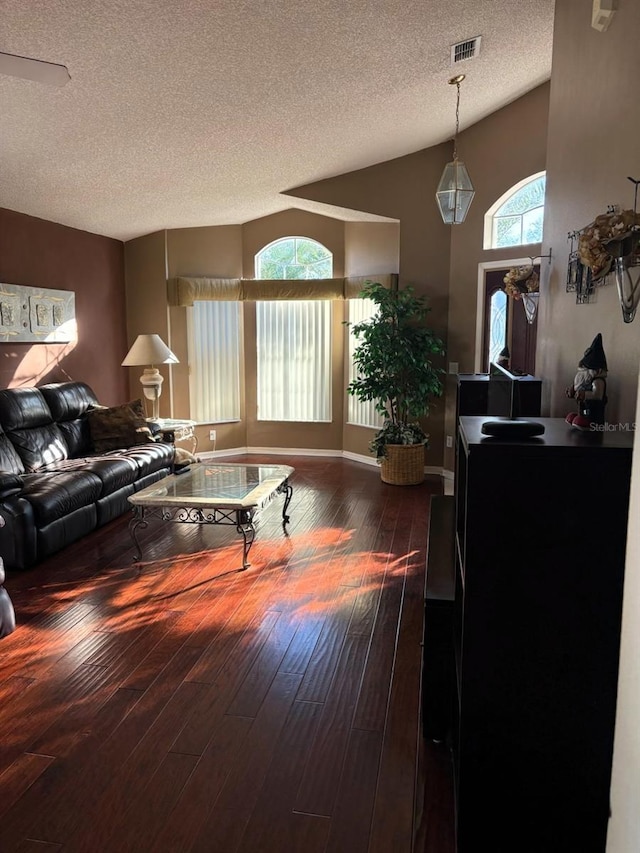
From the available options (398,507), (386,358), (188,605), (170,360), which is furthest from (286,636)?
(170,360)

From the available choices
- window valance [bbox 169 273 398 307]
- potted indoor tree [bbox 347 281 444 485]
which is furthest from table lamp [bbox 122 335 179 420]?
potted indoor tree [bbox 347 281 444 485]

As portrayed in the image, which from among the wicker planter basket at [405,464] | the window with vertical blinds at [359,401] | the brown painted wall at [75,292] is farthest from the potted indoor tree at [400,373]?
the brown painted wall at [75,292]

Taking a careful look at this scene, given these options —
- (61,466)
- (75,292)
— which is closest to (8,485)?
(61,466)

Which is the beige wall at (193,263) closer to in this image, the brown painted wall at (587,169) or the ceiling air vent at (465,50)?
the ceiling air vent at (465,50)

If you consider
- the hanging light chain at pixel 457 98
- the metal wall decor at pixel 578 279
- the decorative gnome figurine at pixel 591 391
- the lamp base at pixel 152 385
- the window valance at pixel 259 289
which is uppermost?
the hanging light chain at pixel 457 98

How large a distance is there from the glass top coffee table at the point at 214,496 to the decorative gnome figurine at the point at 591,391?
7.84ft

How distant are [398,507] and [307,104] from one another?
10.5 ft

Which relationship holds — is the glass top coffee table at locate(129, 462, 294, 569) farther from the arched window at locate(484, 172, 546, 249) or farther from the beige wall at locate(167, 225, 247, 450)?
the arched window at locate(484, 172, 546, 249)

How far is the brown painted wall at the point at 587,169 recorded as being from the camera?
2.06 m

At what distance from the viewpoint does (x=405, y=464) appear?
6.10 metres

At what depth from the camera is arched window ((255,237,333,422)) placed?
7.40m

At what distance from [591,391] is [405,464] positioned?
4173mm

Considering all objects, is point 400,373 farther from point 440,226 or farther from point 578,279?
point 578,279

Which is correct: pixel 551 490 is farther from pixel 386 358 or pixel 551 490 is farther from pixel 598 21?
pixel 386 358
